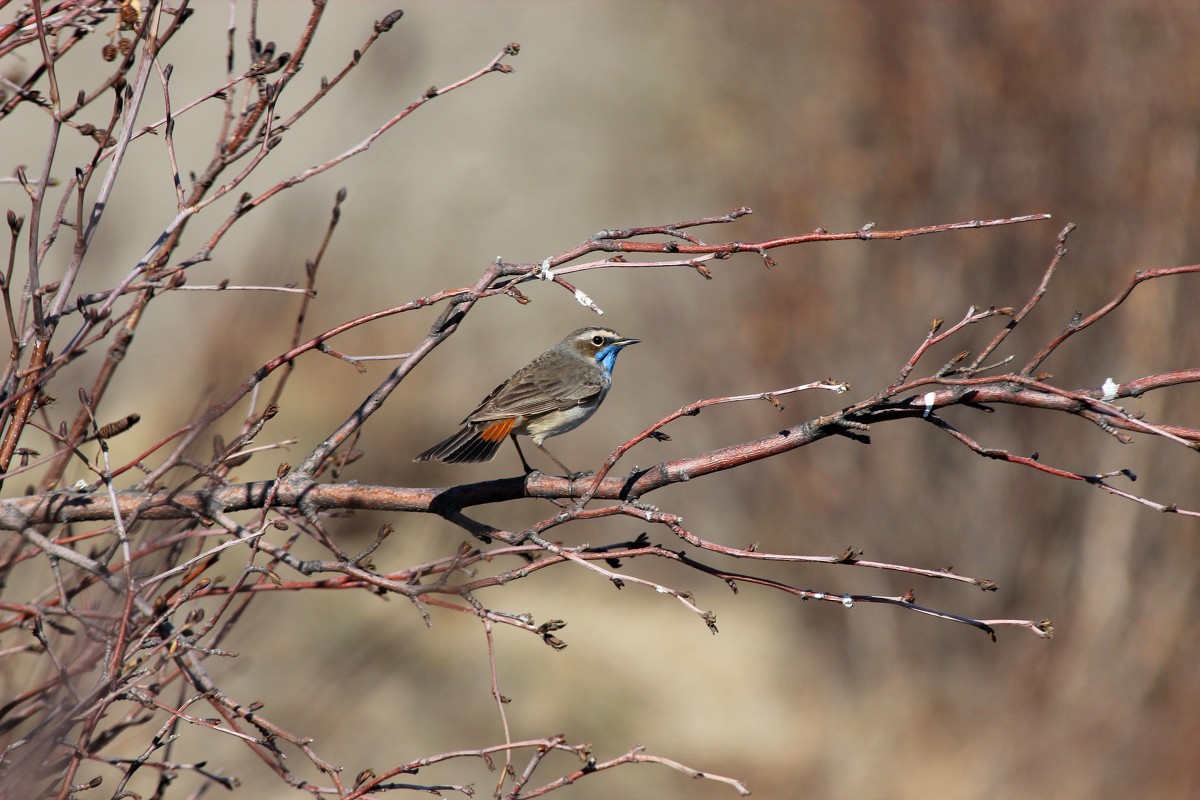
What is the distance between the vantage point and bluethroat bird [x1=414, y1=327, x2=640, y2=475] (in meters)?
4.84

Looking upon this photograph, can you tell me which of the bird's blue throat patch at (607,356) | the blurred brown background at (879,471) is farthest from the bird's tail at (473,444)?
the blurred brown background at (879,471)

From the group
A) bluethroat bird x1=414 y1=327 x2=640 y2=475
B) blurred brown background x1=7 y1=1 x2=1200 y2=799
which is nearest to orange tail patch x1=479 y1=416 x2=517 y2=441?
bluethroat bird x1=414 y1=327 x2=640 y2=475

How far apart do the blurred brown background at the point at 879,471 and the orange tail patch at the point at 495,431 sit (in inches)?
91.5

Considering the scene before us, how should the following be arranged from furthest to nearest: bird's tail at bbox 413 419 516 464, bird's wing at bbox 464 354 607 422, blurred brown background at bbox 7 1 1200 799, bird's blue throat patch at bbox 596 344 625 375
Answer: blurred brown background at bbox 7 1 1200 799 → bird's blue throat patch at bbox 596 344 625 375 → bird's wing at bbox 464 354 607 422 → bird's tail at bbox 413 419 516 464

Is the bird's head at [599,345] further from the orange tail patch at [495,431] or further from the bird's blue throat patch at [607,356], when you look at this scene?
the orange tail patch at [495,431]

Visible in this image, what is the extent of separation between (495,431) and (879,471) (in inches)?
216

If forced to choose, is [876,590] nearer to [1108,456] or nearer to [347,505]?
[1108,456]

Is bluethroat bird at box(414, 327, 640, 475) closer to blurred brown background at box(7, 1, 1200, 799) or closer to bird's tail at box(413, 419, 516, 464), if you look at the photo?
bird's tail at box(413, 419, 516, 464)

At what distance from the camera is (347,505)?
3.11 metres

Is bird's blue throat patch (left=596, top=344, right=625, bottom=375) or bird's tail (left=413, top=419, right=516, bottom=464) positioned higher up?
bird's blue throat patch (left=596, top=344, right=625, bottom=375)

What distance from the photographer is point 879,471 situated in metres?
9.66

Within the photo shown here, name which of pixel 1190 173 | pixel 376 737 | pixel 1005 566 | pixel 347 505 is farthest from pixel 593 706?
pixel 347 505

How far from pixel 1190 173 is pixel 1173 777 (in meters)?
4.33

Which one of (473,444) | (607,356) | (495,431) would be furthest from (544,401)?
(607,356)
